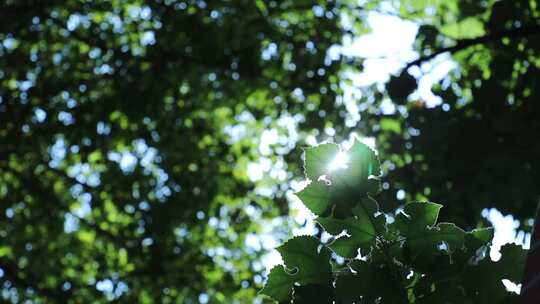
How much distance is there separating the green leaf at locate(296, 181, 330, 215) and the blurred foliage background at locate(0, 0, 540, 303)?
16.5 feet

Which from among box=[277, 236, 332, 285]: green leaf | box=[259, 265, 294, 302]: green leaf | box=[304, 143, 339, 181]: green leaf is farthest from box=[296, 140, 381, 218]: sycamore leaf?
box=[259, 265, 294, 302]: green leaf

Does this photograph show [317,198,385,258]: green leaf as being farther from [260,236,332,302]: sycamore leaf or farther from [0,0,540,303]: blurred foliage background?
[0,0,540,303]: blurred foliage background

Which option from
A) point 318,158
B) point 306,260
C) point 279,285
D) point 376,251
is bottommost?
point 279,285

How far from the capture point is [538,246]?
1710 mm

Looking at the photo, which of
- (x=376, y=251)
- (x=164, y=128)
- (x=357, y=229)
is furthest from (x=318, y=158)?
(x=164, y=128)

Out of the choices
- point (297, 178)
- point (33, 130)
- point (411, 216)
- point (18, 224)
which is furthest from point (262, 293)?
point (18, 224)

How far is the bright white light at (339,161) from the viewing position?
1853mm

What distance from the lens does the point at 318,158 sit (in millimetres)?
1891

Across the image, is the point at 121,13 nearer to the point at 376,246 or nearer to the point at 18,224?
the point at 18,224

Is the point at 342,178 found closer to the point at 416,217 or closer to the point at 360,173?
the point at 360,173

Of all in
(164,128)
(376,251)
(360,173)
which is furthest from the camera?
(164,128)

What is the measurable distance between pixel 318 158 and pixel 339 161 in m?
0.07

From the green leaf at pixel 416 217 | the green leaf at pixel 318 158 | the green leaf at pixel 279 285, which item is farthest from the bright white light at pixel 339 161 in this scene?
the green leaf at pixel 279 285

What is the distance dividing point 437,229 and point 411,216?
10 cm
